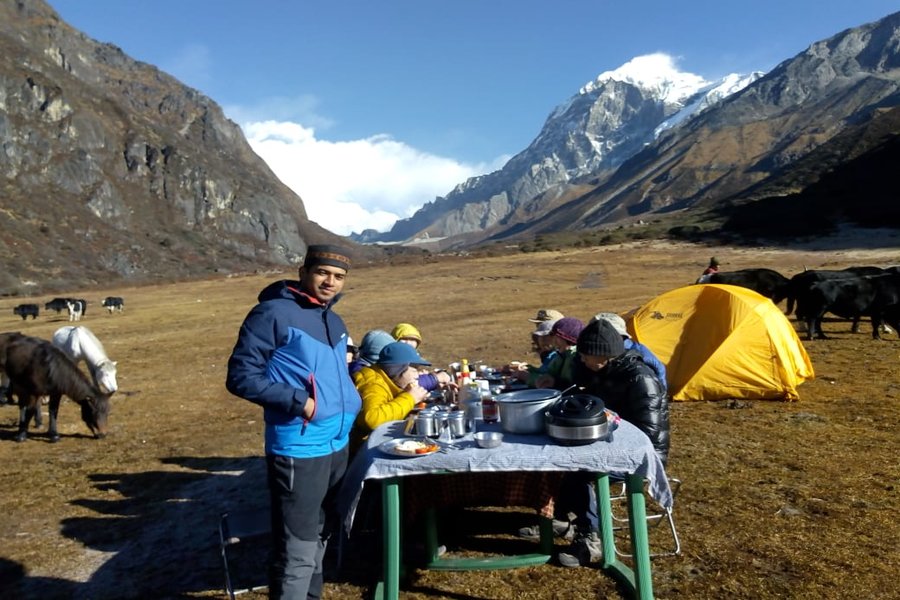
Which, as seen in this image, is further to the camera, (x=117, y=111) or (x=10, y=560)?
(x=117, y=111)

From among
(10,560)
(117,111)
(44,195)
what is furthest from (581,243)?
(117,111)

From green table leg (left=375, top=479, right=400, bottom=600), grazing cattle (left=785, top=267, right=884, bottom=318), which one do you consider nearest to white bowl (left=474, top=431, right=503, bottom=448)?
green table leg (left=375, top=479, right=400, bottom=600)

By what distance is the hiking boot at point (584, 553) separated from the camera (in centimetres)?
543

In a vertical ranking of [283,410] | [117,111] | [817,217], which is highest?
[117,111]

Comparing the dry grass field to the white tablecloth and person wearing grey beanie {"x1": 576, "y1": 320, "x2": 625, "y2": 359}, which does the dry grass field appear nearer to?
the white tablecloth

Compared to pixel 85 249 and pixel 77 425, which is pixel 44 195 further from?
pixel 77 425

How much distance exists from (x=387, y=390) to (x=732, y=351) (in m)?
7.56

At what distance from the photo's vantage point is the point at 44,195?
98.2m

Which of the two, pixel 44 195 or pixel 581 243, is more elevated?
pixel 44 195

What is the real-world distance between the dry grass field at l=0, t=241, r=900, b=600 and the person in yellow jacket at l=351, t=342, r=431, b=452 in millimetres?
1348

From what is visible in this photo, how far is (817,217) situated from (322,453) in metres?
73.2

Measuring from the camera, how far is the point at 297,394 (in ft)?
12.6

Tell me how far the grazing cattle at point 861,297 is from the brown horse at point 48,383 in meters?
16.1

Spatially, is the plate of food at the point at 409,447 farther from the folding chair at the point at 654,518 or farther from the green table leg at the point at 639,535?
the folding chair at the point at 654,518
